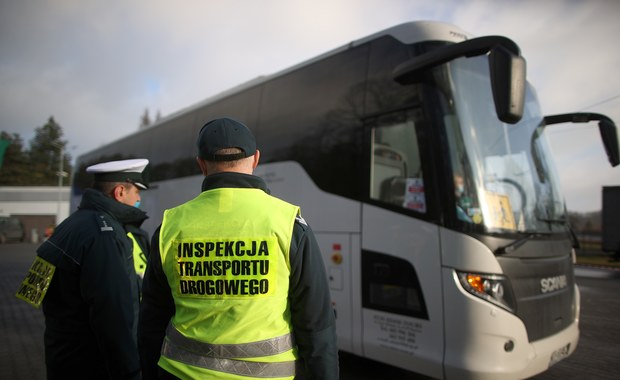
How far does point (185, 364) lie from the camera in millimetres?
1624

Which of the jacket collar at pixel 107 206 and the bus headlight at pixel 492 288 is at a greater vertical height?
the jacket collar at pixel 107 206

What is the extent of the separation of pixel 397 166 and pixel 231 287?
297cm

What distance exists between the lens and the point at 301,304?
5.49 feet

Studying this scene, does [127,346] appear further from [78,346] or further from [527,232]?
[527,232]

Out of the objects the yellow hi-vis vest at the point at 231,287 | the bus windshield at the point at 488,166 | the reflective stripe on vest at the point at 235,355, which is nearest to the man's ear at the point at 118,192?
the yellow hi-vis vest at the point at 231,287

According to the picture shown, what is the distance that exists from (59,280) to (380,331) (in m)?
2.95

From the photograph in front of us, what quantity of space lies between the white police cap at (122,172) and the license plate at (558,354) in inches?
155

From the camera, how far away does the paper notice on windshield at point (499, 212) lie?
3.75 meters

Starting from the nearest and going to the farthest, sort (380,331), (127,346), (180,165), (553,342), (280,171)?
(127,346), (553,342), (380,331), (280,171), (180,165)

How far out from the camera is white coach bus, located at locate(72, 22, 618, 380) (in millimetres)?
3604

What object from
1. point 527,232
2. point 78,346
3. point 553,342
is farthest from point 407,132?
point 78,346

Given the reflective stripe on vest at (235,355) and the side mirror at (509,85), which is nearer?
the reflective stripe on vest at (235,355)

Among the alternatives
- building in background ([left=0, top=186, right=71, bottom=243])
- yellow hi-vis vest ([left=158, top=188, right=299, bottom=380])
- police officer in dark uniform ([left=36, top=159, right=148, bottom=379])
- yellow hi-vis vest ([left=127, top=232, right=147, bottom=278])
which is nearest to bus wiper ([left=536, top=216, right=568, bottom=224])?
yellow hi-vis vest ([left=158, top=188, right=299, bottom=380])

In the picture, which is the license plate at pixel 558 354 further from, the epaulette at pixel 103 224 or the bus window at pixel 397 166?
the epaulette at pixel 103 224
